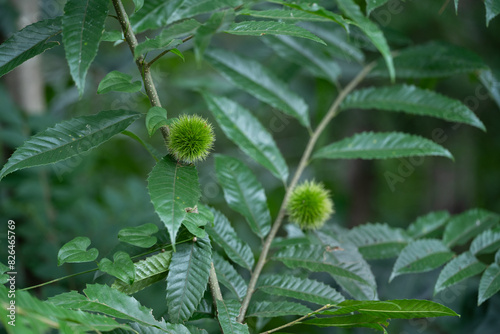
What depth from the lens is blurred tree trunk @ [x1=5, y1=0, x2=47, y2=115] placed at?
1553mm

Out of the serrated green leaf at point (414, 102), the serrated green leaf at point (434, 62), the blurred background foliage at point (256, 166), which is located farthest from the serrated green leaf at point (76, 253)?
the serrated green leaf at point (434, 62)

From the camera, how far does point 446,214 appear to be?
117cm

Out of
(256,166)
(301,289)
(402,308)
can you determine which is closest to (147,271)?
(301,289)

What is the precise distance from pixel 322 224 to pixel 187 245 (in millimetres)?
397

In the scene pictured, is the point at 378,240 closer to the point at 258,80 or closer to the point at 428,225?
the point at 428,225

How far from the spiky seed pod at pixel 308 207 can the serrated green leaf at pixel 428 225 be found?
11.8 inches

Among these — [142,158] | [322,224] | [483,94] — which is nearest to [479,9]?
[483,94]

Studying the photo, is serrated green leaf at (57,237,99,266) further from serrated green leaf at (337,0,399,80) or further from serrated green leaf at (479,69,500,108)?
serrated green leaf at (479,69,500,108)

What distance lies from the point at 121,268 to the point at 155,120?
231mm

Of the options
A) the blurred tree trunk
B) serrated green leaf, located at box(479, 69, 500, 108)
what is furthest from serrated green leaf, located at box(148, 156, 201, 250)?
the blurred tree trunk

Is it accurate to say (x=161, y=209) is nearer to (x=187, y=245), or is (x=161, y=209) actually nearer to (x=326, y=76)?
(x=187, y=245)

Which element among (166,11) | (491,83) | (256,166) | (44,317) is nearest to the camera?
(44,317)

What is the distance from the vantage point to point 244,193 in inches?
37.5

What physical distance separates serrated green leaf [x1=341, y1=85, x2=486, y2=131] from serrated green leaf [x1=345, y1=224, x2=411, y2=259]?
0.30 meters
